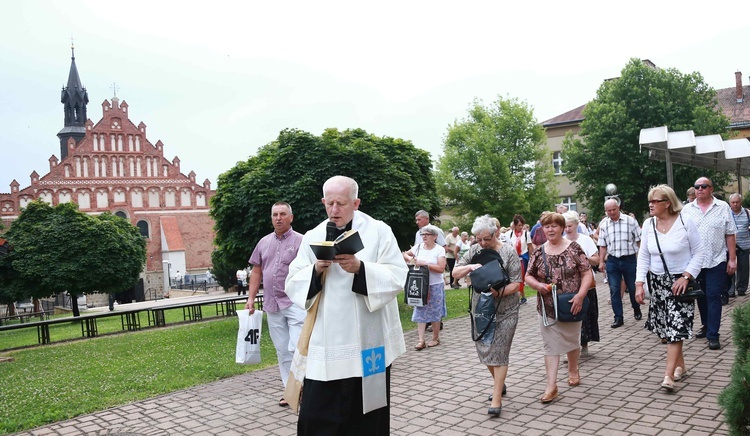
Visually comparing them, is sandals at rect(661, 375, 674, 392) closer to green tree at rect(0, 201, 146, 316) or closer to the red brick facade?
green tree at rect(0, 201, 146, 316)

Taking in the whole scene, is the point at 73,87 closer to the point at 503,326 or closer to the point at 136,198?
the point at 136,198

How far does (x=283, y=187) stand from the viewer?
13625 mm

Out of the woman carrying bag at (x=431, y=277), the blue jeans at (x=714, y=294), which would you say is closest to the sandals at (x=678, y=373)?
the blue jeans at (x=714, y=294)

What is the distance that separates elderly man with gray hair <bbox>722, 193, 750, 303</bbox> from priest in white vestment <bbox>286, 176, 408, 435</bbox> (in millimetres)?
9776

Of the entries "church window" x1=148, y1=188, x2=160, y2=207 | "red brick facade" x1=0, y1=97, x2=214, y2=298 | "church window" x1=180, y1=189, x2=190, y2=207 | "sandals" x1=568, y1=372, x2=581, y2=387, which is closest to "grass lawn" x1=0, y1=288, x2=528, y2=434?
"sandals" x1=568, y1=372, x2=581, y2=387

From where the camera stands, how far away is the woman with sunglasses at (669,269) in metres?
6.05

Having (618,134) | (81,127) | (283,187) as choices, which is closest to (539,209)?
(618,134)

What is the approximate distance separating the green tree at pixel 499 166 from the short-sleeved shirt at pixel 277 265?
134 feet

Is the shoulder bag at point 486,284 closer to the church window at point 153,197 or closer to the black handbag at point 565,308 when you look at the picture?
the black handbag at point 565,308

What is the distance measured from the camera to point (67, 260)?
2845 centimetres

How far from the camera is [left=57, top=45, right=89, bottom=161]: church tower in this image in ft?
249

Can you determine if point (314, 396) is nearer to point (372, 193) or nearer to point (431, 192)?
point (372, 193)

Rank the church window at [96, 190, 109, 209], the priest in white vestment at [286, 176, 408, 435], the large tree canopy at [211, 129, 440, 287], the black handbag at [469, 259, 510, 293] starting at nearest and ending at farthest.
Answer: the priest in white vestment at [286, 176, 408, 435]
the black handbag at [469, 259, 510, 293]
the large tree canopy at [211, 129, 440, 287]
the church window at [96, 190, 109, 209]

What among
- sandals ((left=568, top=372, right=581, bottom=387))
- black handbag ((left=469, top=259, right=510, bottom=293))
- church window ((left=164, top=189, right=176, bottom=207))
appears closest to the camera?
black handbag ((left=469, top=259, right=510, bottom=293))
